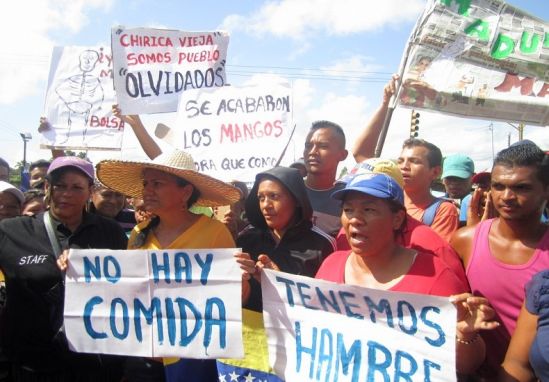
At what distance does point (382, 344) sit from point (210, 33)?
4149 mm

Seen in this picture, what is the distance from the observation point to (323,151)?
12.6 feet

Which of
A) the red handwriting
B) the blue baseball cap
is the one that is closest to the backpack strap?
the red handwriting

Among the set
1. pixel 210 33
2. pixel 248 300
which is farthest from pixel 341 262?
pixel 210 33

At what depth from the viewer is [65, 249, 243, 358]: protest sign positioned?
2.71 m

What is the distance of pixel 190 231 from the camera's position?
3.05 meters

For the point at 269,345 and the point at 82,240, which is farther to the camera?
the point at 82,240

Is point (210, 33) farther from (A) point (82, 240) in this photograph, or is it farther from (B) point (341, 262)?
(B) point (341, 262)

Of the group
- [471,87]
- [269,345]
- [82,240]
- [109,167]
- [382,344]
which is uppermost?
[471,87]

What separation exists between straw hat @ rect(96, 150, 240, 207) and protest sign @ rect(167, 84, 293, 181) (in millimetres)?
802

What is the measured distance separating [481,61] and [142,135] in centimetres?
336

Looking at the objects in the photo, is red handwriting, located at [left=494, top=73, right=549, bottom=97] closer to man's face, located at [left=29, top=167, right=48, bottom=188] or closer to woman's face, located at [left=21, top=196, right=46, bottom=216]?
woman's face, located at [left=21, top=196, right=46, bottom=216]

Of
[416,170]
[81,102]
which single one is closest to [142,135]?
[81,102]

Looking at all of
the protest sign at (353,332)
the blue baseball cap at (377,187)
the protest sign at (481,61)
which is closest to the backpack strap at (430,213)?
the protest sign at (481,61)

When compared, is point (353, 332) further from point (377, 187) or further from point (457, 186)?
point (457, 186)
